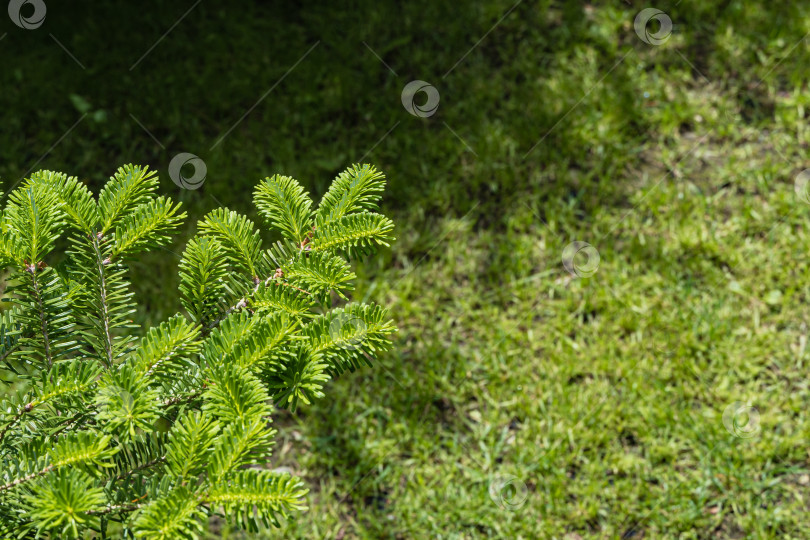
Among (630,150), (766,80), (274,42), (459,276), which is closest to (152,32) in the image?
(274,42)

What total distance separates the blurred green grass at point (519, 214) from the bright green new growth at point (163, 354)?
5.76 feet

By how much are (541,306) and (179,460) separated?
2.48 meters
